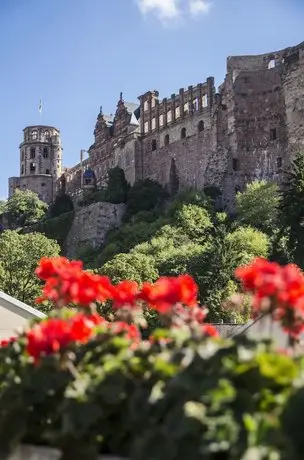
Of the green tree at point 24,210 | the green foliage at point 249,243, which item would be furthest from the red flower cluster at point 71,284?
the green tree at point 24,210

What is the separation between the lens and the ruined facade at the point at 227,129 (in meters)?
68.3

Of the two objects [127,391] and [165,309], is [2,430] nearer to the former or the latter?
[127,391]

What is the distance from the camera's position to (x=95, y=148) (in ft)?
325

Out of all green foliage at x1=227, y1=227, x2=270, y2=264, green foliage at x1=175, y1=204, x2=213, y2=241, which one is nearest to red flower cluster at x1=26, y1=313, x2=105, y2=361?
green foliage at x1=227, y1=227, x2=270, y2=264

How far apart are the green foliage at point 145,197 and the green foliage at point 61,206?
19622 mm

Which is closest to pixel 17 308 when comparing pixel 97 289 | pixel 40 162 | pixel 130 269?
pixel 97 289

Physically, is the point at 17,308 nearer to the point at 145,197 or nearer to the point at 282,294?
the point at 282,294

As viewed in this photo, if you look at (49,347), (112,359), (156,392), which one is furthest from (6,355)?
(156,392)

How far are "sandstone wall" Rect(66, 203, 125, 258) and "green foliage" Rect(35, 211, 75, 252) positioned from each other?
2125 mm

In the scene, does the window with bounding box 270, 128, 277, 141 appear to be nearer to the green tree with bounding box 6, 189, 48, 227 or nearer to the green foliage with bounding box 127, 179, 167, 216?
the green foliage with bounding box 127, 179, 167, 216

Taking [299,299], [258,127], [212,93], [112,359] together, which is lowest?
[112,359]

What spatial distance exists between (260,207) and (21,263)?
23337 millimetres

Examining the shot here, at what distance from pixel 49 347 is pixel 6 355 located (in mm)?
962

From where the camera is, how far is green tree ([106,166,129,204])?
8169 centimetres
